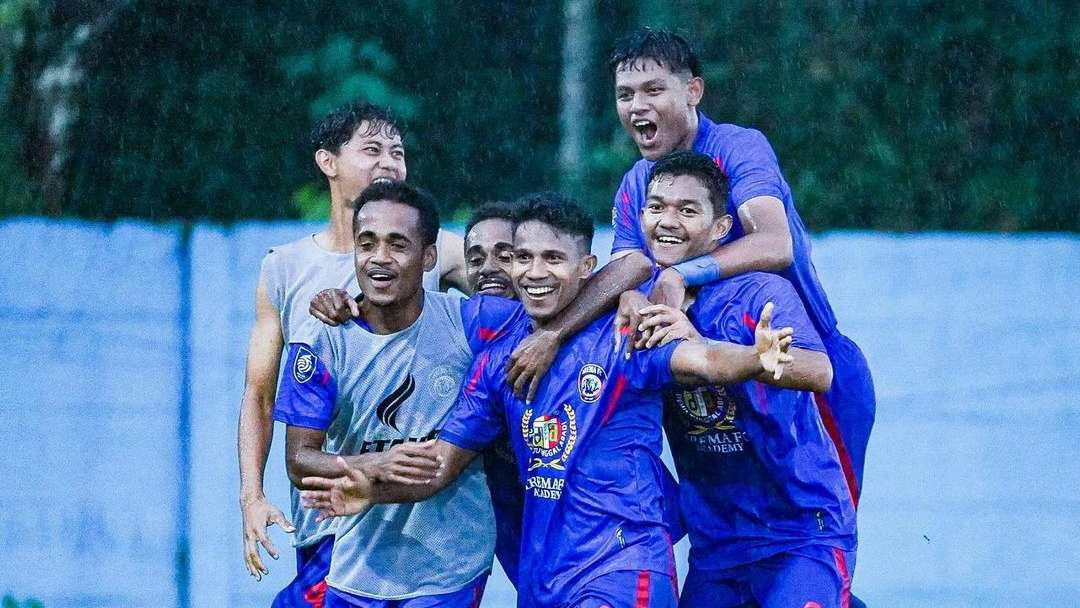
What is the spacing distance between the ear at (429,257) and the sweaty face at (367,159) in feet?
1.97

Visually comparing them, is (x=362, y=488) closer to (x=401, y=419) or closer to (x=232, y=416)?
(x=401, y=419)

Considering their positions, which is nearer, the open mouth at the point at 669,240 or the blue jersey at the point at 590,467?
the blue jersey at the point at 590,467

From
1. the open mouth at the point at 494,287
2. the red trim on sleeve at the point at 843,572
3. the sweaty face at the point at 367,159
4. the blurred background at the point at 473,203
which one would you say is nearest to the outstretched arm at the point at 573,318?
the open mouth at the point at 494,287

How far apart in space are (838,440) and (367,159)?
6.13 feet

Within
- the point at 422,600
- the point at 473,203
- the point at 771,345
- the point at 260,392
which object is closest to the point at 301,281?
the point at 260,392

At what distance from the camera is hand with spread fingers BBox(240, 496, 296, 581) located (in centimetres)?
489

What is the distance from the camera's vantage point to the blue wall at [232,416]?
6840 millimetres

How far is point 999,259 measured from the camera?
693 cm

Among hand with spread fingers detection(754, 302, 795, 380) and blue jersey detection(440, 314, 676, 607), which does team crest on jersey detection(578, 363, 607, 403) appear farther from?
hand with spread fingers detection(754, 302, 795, 380)

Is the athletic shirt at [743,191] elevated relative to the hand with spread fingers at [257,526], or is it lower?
elevated

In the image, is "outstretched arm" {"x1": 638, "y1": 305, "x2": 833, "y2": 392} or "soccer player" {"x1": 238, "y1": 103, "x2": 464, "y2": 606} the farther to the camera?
"soccer player" {"x1": 238, "y1": 103, "x2": 464, "y2": 606}

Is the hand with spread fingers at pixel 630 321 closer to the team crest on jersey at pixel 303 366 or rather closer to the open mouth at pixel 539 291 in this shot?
the open mouth at pixel 539 291

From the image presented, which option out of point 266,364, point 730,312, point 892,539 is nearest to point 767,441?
point 730,312

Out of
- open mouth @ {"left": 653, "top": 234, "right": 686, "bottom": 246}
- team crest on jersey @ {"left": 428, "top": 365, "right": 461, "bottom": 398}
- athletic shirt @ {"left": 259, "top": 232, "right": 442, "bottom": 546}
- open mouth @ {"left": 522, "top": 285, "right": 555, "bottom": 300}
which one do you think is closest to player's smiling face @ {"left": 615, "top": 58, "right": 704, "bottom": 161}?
open mouth @ {"left": 653, "top": 234, "right": 686, "bottom": 246}
